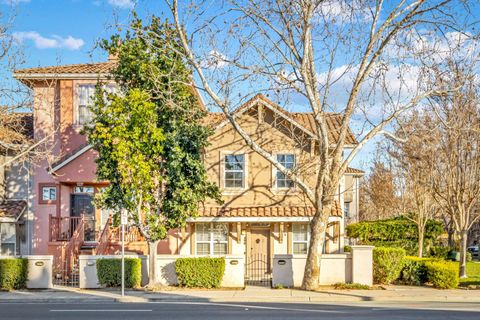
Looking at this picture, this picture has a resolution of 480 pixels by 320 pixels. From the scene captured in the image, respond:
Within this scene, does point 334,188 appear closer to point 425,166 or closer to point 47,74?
point 425,166

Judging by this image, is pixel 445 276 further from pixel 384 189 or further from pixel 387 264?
pixel 384 189

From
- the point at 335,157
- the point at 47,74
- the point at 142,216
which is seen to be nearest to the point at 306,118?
the point at 335,157

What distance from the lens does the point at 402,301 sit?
721 inches

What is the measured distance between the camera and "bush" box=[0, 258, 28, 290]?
21156mm

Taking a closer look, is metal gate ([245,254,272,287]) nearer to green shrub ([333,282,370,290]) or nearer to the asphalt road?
green shrub ([333,282,370,290])

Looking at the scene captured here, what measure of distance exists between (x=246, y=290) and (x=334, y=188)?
15.6 ft

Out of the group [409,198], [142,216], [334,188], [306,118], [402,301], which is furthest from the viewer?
[409,198]

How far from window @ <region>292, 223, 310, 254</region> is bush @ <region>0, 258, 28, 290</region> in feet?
37.4

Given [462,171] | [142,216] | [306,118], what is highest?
[306,118]

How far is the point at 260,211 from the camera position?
25141mm

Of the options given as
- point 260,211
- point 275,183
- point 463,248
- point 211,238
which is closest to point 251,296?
point 260,211

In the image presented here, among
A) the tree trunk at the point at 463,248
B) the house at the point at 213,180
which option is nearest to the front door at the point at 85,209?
the house at the point at 213,180

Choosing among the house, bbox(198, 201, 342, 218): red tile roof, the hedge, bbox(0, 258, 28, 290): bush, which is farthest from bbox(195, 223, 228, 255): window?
the hedge

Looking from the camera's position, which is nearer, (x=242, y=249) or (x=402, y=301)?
(x=402, y=301)
